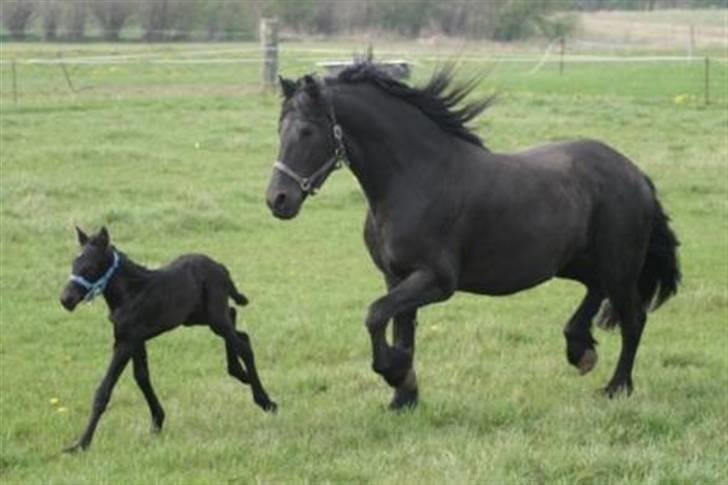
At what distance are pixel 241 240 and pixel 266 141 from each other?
28.5 feet

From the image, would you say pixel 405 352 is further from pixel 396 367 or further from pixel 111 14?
pixel 111 14

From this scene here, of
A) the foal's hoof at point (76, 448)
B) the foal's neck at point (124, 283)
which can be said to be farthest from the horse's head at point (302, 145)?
the foal's hoof at point (76, 448)

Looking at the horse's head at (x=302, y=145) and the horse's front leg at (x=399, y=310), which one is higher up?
the horse's head at (x=302, y=145)

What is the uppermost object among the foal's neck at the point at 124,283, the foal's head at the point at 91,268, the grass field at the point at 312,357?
the foal's head at the point at 91,268

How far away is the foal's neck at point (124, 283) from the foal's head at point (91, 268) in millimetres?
70

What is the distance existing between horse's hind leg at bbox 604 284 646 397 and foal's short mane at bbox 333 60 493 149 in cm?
147

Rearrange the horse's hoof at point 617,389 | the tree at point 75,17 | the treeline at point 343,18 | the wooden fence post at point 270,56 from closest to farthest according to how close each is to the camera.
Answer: the horse's hoof at point 617,389 < the wooden fence post at point 270,56 < the tree at point 75,17 < the treeline at point 343,18

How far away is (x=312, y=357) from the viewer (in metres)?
9.54

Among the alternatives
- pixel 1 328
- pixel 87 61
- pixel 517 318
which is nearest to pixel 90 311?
pixel 1 328

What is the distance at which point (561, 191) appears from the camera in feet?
26.1

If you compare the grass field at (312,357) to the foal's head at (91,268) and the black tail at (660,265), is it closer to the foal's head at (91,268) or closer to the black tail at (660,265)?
the black tail at (660,265)

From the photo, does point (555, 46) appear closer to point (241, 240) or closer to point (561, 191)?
point (241, 240)

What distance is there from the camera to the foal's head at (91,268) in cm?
660

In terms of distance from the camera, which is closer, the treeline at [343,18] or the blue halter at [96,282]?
the blue halter at [96,282]
